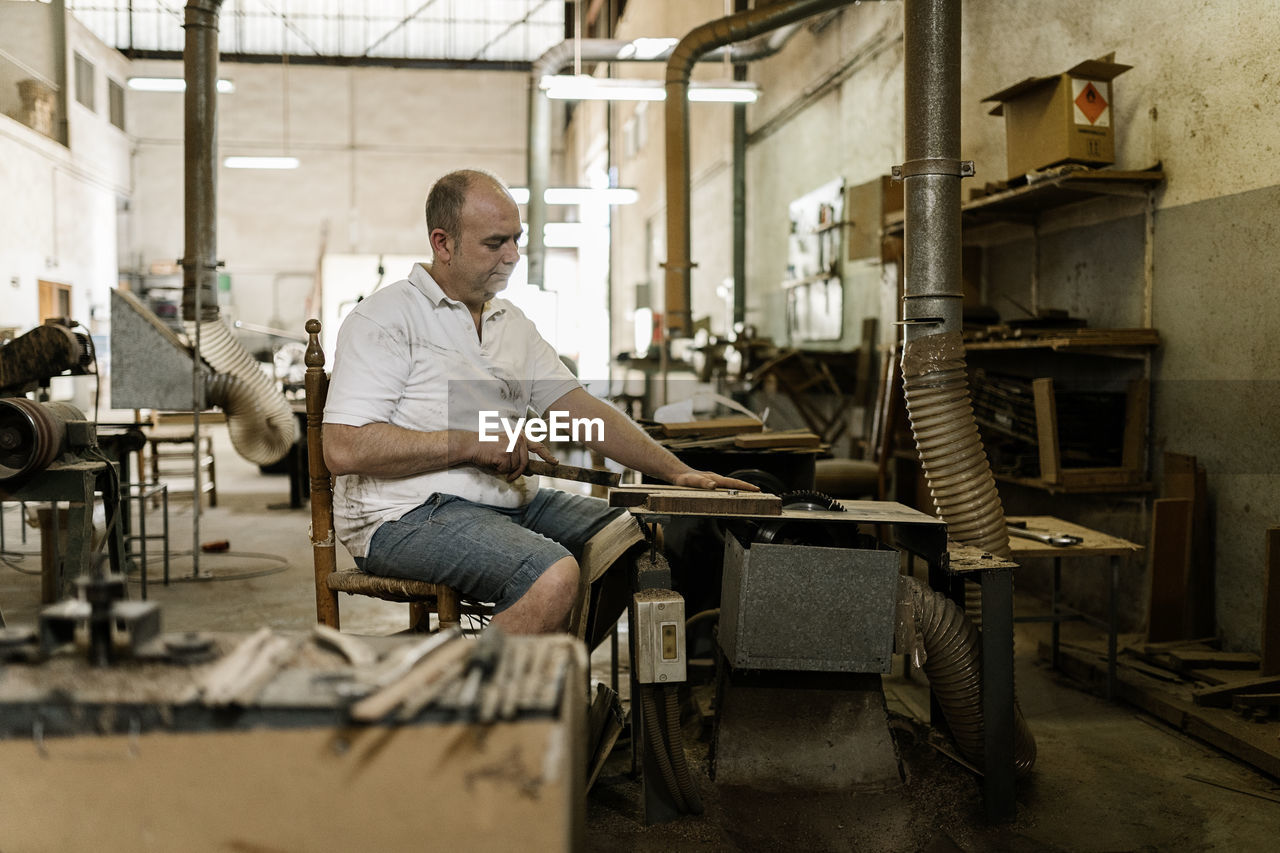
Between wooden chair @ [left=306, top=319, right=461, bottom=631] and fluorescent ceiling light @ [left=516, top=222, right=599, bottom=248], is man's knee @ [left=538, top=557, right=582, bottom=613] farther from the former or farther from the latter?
fluorescent ceiling light @ [left=516, top=222, right=599, bottom=248]

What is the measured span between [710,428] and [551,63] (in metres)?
7.06

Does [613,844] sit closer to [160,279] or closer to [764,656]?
[764,656]

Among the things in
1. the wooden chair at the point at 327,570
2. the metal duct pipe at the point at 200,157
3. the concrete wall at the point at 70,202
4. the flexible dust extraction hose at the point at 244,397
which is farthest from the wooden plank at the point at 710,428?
the concrete wall at the point at 70,202

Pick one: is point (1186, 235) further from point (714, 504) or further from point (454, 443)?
point (454, 443)

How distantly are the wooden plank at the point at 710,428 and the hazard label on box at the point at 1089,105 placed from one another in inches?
66.2

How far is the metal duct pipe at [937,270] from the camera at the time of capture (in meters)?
2.78

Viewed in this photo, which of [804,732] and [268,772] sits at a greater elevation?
[268,772]

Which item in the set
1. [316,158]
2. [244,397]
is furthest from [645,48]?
[316,158]

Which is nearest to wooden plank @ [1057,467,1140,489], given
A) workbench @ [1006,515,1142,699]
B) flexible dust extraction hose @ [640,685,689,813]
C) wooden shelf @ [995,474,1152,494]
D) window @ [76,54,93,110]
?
wooden shelf @ [995,474,1152,494]

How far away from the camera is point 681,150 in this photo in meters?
7.94

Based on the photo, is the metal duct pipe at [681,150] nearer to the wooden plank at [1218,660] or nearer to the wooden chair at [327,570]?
the wooden plank at [1218,660]

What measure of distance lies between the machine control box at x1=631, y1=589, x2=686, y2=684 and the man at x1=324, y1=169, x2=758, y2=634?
169 millimetres

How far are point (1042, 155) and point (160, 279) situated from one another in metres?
15.5

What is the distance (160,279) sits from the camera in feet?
53.2
